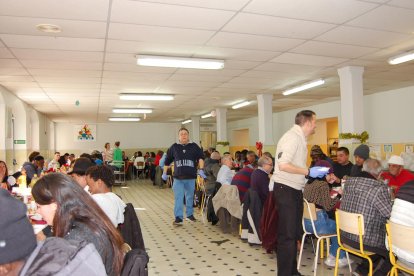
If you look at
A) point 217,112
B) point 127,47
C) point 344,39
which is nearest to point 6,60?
point 127,47

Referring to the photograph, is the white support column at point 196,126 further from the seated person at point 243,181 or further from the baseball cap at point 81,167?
the baseball cap at point 81,167

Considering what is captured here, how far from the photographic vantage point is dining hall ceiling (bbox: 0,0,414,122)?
348 centimetres

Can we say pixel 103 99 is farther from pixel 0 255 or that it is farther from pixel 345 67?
pixel 0 255

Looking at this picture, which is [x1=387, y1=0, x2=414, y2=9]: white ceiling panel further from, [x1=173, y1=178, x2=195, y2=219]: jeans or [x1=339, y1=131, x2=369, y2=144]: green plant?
[x1=173, y1=178, x2=195, y2=219]: jeans

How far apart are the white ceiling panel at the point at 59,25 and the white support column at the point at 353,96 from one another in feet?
13.9

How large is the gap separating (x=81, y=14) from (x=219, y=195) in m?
2.86

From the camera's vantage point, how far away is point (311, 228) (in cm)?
355

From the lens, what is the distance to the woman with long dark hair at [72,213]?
1355 mm

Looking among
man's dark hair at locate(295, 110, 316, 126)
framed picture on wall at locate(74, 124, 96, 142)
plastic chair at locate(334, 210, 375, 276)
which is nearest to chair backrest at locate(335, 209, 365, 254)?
plastic chair at locate(334, 210, 375, 276)

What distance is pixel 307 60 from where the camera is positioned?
5613 millimetres

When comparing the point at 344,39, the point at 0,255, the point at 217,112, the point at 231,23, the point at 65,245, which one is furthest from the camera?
the point at 217,112

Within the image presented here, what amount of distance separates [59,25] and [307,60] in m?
3.67

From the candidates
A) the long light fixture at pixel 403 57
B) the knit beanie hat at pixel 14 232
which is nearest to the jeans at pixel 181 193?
the long light fixture at pixel 403 57

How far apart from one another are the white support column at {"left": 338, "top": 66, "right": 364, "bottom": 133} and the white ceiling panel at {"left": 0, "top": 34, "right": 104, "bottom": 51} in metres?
4.16
